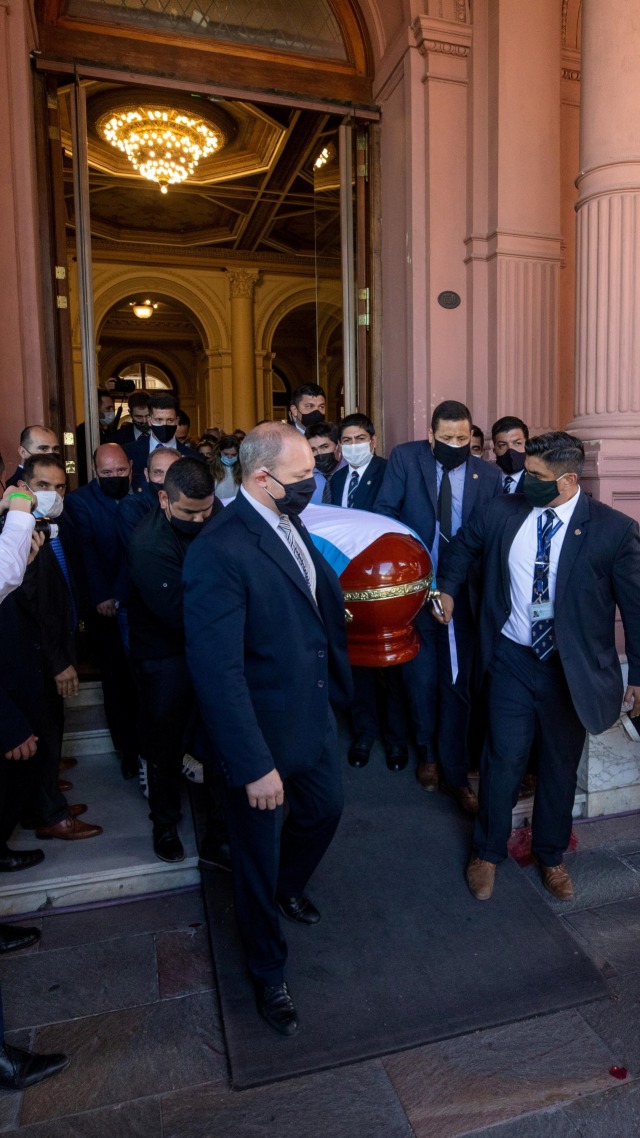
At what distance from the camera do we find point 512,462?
3959 mm

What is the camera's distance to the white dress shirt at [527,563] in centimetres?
275

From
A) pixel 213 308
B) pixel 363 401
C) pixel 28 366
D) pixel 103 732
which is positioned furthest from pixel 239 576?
pixel 213 308

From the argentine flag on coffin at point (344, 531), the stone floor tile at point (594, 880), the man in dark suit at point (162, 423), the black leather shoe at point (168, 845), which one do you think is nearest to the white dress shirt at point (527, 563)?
the argentine flag on coffin at point (344, 531)

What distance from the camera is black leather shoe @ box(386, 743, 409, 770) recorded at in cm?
364

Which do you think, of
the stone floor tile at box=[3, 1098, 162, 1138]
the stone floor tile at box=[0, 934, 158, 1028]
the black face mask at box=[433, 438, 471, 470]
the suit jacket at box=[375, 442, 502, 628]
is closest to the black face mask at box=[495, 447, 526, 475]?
the suit jacket at box=[375, 442, 502, 628]

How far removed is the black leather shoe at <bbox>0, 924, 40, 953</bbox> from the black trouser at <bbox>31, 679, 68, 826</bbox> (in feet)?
1.70

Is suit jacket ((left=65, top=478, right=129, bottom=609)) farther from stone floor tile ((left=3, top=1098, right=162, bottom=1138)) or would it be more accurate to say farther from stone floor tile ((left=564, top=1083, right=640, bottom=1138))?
stone floor tile ((left=564, top=1083, right=640, bottom=1138))

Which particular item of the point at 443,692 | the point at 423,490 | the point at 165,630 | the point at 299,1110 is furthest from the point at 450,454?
the point at 299,1110

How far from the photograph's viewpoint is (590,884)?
9.93 ft

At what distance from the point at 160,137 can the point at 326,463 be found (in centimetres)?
566

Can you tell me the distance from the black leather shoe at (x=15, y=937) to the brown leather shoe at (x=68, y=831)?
470 millimetres

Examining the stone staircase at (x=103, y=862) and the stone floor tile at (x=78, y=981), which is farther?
the stone staircase at (x=103, y=862)

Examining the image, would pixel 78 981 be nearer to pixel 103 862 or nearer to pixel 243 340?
pixel 103 862

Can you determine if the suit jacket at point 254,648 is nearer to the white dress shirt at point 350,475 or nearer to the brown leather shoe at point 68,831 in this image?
the brown leather shoe at point 68,831
